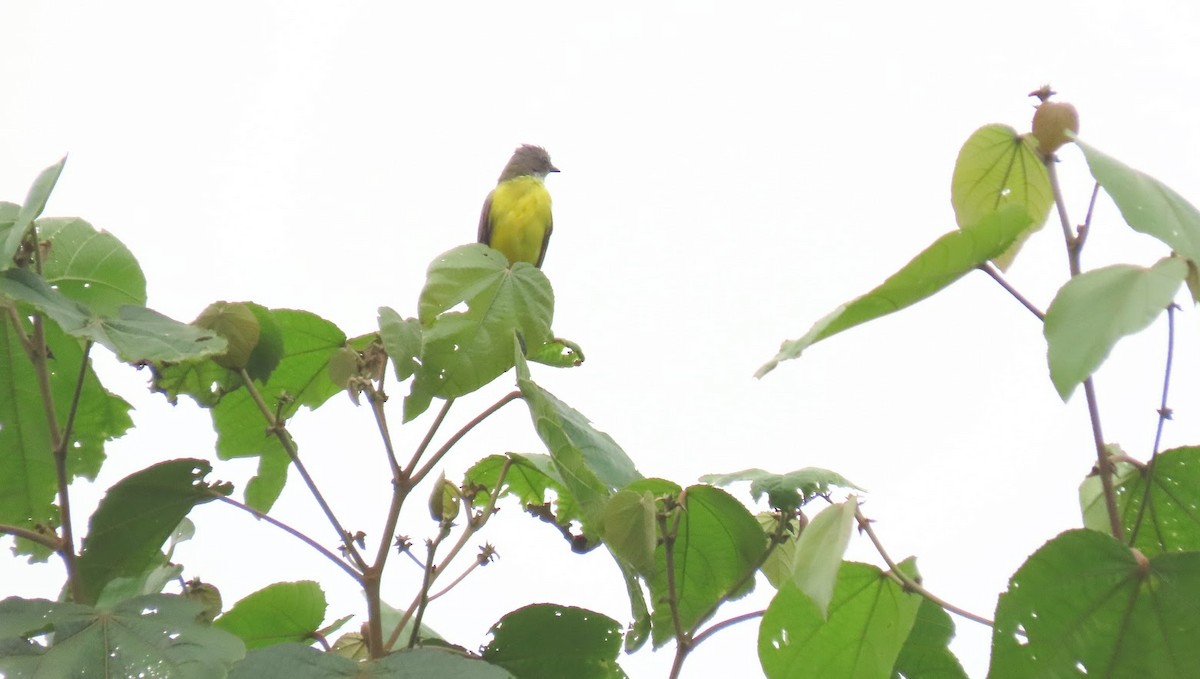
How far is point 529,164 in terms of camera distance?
6941 millimetres


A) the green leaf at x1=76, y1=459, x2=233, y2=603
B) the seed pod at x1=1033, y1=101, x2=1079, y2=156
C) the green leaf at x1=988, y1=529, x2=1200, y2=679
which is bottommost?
the green leaf at x1=988, y1=529, x2=1200, y2=679

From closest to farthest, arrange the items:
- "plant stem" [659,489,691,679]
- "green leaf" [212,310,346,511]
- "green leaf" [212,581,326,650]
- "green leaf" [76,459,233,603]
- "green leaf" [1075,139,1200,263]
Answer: "green leaf" [1075,139,1200,263], "plant stem" [659,489,691,679], "green leaf" [76,459,233,603], "green leaf" [212,581,326,650], "green leaf" [212,310,346,511]

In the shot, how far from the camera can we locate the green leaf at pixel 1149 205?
1.39m

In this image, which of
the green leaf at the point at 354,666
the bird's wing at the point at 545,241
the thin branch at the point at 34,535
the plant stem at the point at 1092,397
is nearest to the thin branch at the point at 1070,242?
the plant stem at the point at 1092,397

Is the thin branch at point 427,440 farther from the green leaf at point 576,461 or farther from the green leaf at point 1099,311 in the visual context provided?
the green leaf at point 1099,311

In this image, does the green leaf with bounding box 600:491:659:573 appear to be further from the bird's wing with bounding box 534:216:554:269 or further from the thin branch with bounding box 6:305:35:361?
the bird's wing with bounding box 534:216:554:269

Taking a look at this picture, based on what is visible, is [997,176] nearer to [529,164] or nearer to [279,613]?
[279,613]

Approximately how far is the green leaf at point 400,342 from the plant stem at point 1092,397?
3.28ft

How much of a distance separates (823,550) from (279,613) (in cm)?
106

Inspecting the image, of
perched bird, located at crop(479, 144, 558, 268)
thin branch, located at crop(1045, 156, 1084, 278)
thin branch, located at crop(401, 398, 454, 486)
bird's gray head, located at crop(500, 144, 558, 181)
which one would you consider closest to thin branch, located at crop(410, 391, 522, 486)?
thin branch, located at crop(401, 398, 454, 486)

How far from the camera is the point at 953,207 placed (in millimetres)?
2139

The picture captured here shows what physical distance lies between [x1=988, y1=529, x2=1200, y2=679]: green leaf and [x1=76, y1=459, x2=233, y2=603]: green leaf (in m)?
1.29

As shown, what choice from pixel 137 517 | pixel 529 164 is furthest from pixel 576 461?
pixel 529 164

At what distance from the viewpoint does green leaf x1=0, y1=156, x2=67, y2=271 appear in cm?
171
